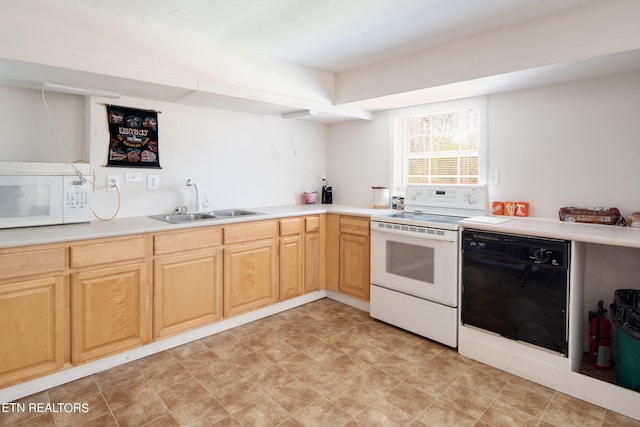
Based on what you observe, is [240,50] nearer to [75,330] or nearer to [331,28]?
[331,28]

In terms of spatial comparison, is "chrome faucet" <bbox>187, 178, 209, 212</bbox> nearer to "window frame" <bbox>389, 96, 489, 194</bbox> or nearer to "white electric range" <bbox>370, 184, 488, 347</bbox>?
"white electric range" <bbox>370, 184, 488, 347</bbox>

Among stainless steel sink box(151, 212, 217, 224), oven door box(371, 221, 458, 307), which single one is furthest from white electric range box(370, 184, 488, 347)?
stainless steel sink box(151, 212, 217, 224)

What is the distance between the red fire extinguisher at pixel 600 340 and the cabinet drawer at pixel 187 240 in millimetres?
2663

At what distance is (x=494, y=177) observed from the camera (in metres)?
3.02

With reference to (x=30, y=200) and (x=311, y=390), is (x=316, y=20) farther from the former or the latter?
(x=311, y=390)

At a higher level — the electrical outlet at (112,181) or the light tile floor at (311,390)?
the electrical outlet at (112,181)

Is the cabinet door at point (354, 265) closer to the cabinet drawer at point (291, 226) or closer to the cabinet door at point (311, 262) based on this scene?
the cabinet door at point (311, 262)

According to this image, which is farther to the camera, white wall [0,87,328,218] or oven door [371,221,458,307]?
oven door [371,221,458,307]

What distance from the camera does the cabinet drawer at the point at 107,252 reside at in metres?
2.17

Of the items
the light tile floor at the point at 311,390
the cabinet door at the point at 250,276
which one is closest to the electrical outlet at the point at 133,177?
the cabinet door at the point at 250,276

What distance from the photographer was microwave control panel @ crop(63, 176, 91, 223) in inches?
95.1

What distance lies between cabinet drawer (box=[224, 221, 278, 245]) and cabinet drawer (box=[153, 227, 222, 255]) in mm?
86

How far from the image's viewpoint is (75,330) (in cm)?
219

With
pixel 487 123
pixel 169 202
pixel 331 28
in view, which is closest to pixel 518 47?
pixel 487 123
